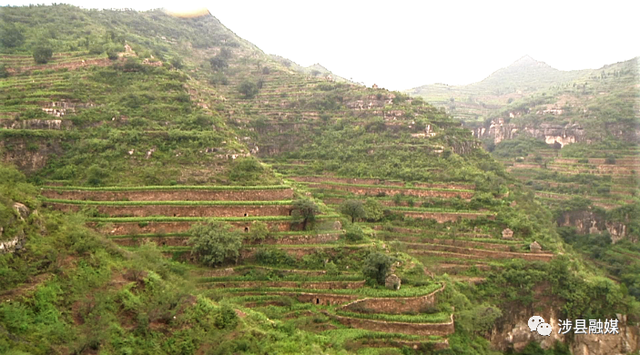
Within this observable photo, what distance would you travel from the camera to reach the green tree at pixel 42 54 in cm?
3488

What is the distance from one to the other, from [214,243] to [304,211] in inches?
244

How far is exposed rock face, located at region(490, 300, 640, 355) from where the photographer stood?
29.8m

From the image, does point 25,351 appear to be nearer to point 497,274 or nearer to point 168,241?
point 168,241

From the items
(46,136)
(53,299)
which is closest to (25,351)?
(53,299)

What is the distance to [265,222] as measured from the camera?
27.1 m

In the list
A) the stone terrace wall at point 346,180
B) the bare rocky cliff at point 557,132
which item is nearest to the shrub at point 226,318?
the stone terrace wall at point 346,180

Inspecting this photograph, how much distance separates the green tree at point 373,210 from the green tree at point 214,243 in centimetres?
1285

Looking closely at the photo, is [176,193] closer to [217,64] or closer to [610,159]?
[217,64]

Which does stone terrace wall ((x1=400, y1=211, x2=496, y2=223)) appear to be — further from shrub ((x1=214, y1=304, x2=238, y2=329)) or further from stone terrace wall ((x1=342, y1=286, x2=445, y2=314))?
shrub ((x1=214, y1=304, x2=238, y2=329))

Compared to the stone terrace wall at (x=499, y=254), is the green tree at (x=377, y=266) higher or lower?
higher

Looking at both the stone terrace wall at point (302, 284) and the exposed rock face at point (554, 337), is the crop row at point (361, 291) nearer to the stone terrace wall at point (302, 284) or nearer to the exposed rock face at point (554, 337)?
the stone terrace wall at point (302, 284)

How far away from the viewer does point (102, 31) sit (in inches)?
1806

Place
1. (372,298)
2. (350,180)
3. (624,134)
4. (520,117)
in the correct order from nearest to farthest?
(372,298)
(350,180)
(624,134)
(520,117)

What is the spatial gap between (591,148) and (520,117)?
17730 mm
